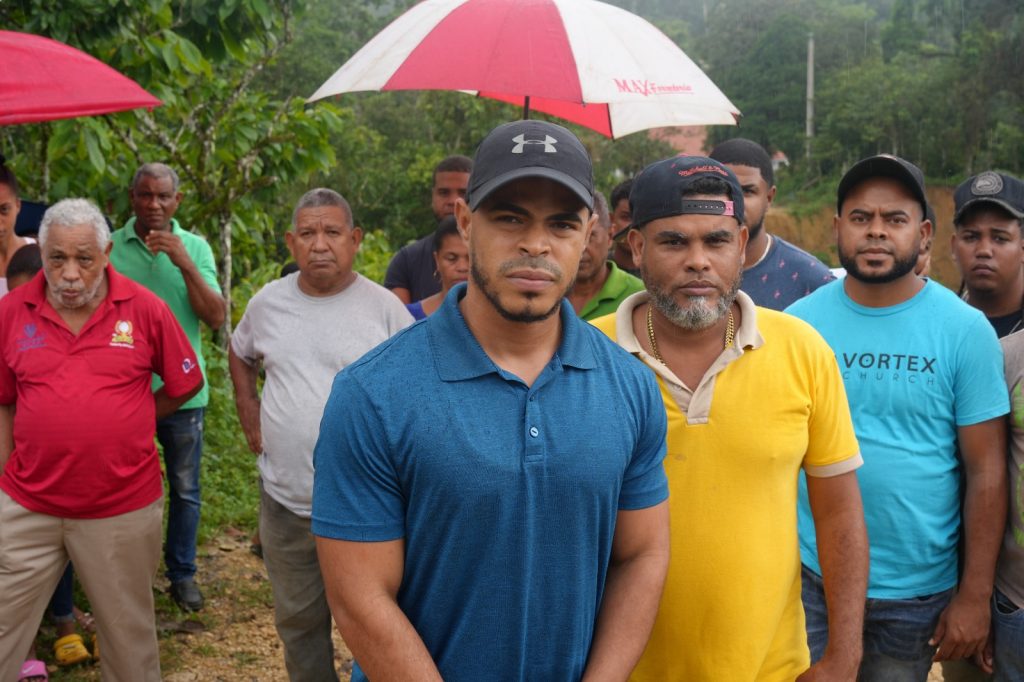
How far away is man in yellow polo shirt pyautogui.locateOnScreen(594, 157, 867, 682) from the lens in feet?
8.35

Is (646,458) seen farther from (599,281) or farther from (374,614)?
(599,281)

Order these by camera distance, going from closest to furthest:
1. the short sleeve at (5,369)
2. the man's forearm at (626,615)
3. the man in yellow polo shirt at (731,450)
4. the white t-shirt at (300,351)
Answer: the man's forearm at (626,615)
the man in yellow polo shirt at (731,450)
the short sleeve at (5,369)
the white t-shirt at (300,351)

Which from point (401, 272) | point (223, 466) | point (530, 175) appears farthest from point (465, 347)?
point (223, 466)

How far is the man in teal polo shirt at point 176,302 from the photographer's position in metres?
5.36

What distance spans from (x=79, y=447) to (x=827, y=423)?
9.26ft

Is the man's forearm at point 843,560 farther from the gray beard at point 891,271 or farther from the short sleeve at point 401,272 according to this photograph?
the short sleeve at point 401,272

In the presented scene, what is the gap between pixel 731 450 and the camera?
2.54 m

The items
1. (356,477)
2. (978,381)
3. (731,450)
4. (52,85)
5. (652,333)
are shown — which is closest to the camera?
(356,477)

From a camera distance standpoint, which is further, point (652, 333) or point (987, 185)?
point (987, 185)

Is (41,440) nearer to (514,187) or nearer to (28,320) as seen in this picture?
(28,320)

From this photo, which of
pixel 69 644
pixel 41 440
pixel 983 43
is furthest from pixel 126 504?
pixel 983 43

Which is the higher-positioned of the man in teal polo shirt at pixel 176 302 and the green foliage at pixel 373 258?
the man in teal polo shirt at pixel 176 302

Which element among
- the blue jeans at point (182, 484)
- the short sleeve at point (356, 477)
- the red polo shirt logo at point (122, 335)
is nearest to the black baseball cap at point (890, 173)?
the short sleeve at point (356, 477)

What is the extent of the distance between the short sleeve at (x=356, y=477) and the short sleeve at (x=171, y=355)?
95.6 inches
